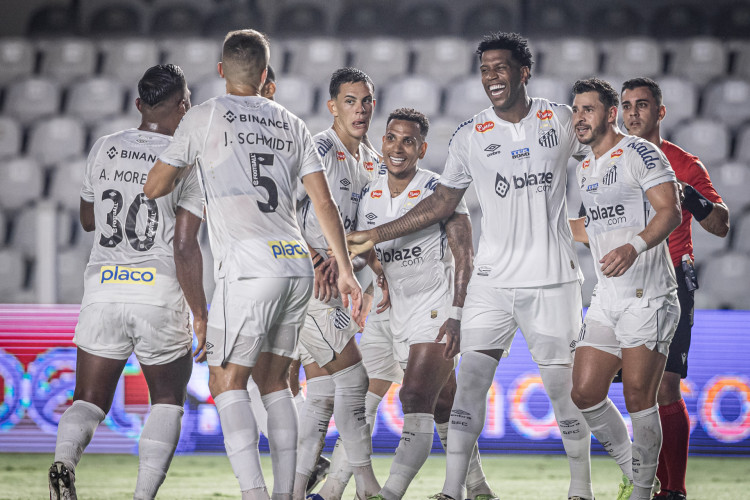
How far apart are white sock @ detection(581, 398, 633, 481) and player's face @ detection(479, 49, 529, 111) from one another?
5.32 ft

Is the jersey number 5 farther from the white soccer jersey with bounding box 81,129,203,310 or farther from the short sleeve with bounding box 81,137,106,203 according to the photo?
the short sleeve with bounding box 81,137,106,203

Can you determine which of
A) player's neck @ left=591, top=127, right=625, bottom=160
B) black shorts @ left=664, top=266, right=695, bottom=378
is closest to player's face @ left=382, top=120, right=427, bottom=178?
player's neck @ left=591, top=127, right=625, bottom=160

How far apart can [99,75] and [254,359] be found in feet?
28.9

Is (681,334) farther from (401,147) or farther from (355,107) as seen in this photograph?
(355,107)

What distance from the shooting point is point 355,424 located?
474 centimetres

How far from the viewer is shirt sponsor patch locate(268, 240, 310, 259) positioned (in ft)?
12.4

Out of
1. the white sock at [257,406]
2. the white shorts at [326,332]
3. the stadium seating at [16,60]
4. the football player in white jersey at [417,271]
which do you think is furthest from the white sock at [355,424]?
the stadium seating at [16,60]

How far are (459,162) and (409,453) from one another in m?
1.55

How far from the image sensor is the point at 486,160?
15.1 ft

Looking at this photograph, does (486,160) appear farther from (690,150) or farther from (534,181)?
(690,150)

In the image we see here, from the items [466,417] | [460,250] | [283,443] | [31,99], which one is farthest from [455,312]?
[31,99]

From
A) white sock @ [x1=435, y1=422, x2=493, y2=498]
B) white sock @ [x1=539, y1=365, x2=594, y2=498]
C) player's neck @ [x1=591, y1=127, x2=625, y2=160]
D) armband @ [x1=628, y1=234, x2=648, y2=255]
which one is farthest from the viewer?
white sock @ [x1=435, y1=422, x2=493, y2=498]

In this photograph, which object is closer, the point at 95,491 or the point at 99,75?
the point at 95,491

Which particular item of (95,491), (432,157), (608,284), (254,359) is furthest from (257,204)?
(432,157)
